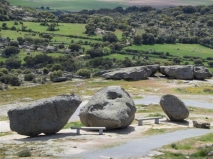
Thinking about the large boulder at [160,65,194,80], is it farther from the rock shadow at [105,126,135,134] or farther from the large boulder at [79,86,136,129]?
the rock shadow at [105,126,135,134]

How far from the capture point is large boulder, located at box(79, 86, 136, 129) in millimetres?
44562

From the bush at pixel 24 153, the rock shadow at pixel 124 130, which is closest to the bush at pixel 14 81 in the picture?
the rock shadow at pixel 124 130

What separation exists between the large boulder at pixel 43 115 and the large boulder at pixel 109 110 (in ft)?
12.0

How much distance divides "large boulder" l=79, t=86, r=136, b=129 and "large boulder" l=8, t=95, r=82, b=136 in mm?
3669

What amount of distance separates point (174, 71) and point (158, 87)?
847 cm

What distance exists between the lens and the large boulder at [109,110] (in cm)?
4456

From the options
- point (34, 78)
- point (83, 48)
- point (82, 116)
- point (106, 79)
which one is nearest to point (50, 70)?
point (34, 78)

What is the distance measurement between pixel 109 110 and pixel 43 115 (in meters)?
6.70

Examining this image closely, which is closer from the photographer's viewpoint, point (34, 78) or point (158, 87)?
point (158, 87)

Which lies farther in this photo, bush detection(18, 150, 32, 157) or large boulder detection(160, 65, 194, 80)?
large boulder detection(160, 65, 194, 80)

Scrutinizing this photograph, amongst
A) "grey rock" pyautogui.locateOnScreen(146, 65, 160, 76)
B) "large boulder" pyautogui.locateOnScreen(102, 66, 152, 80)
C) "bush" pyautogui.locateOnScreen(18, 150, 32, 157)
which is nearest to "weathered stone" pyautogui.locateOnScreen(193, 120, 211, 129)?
"bush" pyautogui.locateOnScreen(18, 150, 32, 157)

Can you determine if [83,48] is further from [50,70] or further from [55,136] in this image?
[55,136]

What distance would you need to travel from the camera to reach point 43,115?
40.8 metres

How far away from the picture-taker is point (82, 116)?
46.3 meters
